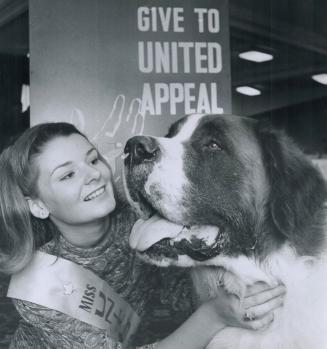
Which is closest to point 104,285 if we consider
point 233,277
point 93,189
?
point 93,189

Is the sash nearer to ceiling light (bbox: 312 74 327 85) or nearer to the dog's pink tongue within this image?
the dog's pink tongue

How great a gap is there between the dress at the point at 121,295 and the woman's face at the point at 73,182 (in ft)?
0.30

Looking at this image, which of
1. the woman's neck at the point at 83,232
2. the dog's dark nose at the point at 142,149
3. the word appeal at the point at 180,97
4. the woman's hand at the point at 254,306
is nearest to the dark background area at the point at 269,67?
the word appeal at the point at 180,97

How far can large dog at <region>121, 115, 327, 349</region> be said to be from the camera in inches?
73.4

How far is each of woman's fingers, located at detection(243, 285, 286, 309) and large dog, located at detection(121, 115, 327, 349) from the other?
27 millimetres

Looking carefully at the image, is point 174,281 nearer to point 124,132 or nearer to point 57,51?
point 124,132

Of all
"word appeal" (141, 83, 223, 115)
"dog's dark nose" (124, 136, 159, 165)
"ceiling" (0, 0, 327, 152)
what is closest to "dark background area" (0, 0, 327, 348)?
"ceiling" (0, 0, 327, 152)

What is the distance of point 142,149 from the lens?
1.83 m

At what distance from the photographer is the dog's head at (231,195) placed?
6.08 ft

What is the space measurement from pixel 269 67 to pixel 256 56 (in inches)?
2.9

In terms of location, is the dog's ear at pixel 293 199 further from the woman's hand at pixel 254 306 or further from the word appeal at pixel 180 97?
the word appeal at pixel 180 97

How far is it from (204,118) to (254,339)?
0.81m

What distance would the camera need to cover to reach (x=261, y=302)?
75.7 inches

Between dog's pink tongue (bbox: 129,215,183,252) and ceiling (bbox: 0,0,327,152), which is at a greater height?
ceiling (bbox: 0,0,327,152)
